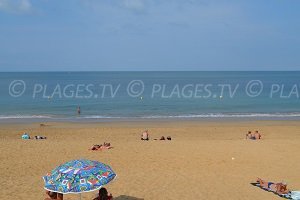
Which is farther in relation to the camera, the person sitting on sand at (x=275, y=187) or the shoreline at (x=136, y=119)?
the shoreline at (x=136, y=119)

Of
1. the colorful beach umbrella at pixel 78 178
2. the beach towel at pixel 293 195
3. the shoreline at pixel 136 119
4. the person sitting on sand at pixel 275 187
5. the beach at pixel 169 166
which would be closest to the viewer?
the colorful beach umbrella at pixel 78 178

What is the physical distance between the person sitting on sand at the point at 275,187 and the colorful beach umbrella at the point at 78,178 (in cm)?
559

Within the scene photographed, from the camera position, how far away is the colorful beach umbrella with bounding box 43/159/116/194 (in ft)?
26.1

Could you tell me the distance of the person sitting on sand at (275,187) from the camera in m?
11.6

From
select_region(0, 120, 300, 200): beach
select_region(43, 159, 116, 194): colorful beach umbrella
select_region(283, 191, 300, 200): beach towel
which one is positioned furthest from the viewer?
select_region(0, 120, 300, 200): beach

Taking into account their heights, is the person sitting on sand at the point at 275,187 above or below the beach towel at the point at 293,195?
above

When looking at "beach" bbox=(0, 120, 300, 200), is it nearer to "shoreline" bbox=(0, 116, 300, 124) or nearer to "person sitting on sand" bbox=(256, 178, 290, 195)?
"person sitting on sand" bbox=(256, 178, 290, 195)

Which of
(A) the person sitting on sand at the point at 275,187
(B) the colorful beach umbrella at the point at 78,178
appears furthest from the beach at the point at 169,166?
(B) the colorful beach umbrella at the point at 78,178

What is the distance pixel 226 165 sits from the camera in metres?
15.2

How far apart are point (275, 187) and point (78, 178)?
6354mm

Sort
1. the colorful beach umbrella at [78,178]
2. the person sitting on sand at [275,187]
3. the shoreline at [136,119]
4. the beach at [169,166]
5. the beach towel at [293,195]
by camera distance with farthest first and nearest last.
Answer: the shoreline at [136,119]
the beach at [169,166]
the person sitting on sand at [275,187]
the beach towel at [293,195]
the colorful beach umbrella at [78,178]

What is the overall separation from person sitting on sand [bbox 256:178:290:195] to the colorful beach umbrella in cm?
559

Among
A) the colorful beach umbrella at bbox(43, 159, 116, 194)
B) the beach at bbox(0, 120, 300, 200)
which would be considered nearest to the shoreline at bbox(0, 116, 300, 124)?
the beach at bbox(0, 120, 300, 200)

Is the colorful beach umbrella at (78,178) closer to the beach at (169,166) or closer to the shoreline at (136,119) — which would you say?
the beach at (169,166)
